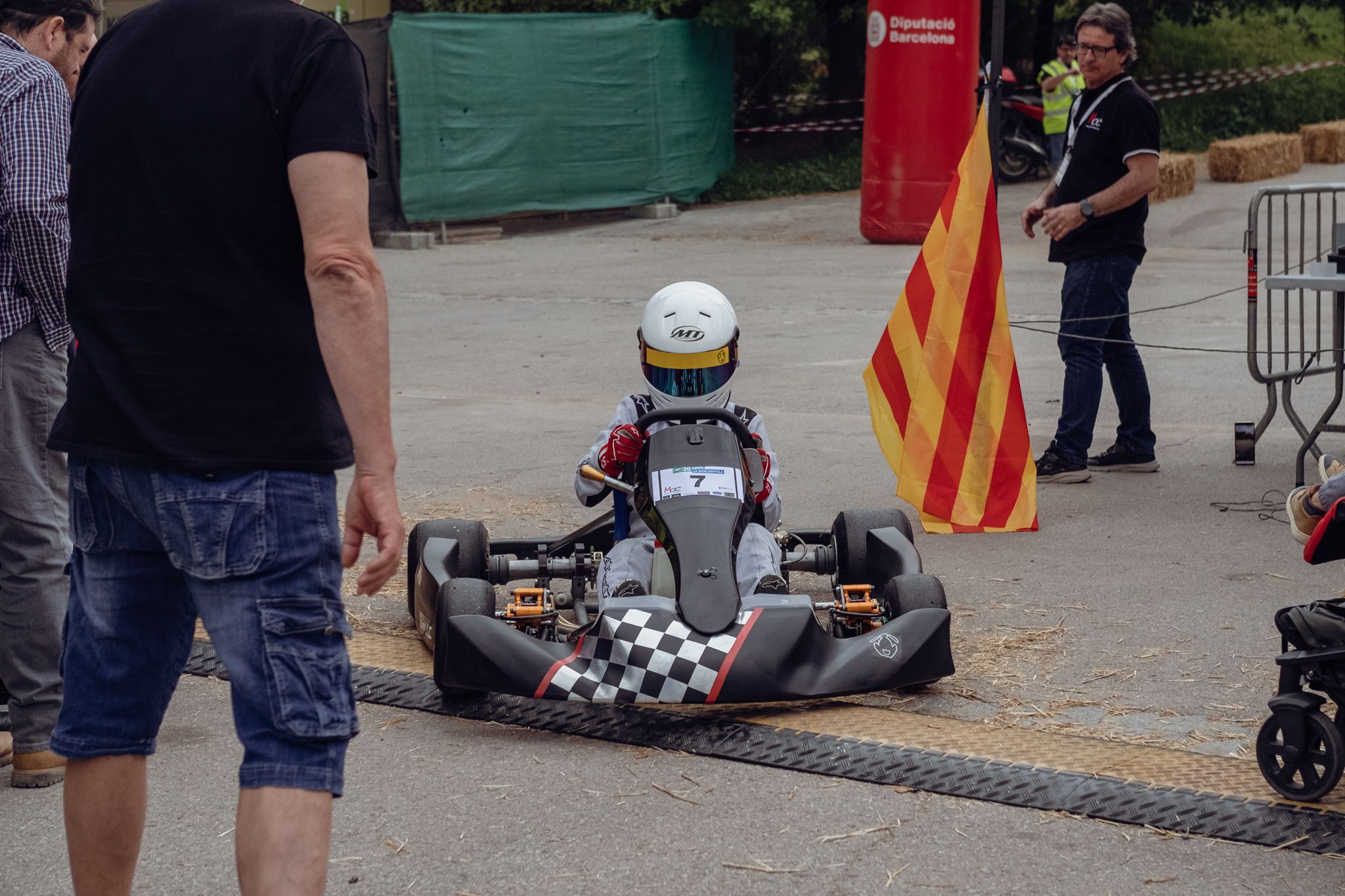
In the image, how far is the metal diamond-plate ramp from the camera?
338 centimetres

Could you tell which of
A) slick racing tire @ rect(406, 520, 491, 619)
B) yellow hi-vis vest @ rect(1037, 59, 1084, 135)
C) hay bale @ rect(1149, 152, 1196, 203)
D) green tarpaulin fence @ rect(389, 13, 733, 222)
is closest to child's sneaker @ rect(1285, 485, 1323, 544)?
slick racing tire @ rect(406, 520, 491, 619)

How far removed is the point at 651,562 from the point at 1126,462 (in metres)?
3.32

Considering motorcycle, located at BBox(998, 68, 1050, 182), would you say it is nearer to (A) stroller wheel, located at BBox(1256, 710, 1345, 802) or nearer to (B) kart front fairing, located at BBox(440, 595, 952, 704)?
(B) kart front fairing, located at BBox(440, 595, 952, 704)

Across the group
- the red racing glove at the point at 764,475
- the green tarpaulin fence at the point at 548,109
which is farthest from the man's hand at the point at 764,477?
the green tarpaulin fence at the point at 548,109

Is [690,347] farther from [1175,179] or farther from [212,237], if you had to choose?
[1175,179]

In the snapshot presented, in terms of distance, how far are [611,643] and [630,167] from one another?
16.3m

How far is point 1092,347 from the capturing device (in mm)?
6715

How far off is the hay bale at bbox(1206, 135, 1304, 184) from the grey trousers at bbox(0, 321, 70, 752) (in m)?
20.5

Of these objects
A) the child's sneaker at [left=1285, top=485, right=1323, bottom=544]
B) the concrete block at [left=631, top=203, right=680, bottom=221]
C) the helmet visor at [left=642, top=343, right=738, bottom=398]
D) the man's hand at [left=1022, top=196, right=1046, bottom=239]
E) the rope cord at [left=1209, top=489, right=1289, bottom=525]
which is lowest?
the rope cord at [left=1209, top=489, right=1289, bottom=525]

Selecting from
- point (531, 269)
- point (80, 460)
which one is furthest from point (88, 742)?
point (531, 269)

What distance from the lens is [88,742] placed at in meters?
2.51

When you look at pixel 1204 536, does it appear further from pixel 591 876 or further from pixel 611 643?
pixel 591 876

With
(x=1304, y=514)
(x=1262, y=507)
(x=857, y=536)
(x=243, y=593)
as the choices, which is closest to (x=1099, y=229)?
(x=1262, y=507)

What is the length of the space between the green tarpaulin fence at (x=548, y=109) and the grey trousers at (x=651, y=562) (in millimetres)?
13453
